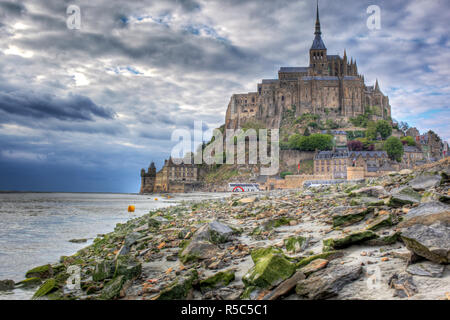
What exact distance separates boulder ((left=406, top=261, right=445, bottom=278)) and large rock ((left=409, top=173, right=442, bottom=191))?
6217 mm

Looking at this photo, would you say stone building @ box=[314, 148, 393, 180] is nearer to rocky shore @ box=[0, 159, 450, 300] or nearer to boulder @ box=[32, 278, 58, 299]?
rocky shore @ box=[0, 159, 450, 300]

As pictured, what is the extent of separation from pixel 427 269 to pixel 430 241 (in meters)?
0.38

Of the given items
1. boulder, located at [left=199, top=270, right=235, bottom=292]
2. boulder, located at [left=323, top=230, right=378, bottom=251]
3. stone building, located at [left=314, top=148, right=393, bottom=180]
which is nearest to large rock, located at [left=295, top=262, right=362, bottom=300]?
boulder, located at [left=323, top=230, right=378, bottom=251]

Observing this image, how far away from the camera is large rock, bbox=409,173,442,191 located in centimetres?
974

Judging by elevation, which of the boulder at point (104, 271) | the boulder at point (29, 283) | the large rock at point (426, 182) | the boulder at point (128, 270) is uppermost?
the large rock at point (426, 182)

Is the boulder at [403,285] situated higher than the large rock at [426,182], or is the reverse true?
the large rock at [426,182]

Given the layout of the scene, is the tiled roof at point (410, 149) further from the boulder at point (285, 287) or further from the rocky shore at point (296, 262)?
the boulder at point (285, 287)

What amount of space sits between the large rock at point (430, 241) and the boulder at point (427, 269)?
3.0 inches

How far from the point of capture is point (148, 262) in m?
7.53

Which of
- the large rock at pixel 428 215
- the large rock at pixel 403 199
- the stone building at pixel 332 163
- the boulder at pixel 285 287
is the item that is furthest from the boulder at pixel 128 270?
the stone building at pixel 332 163

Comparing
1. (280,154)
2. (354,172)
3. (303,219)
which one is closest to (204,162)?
(280,154)

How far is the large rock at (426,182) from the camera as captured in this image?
974 centimetres
